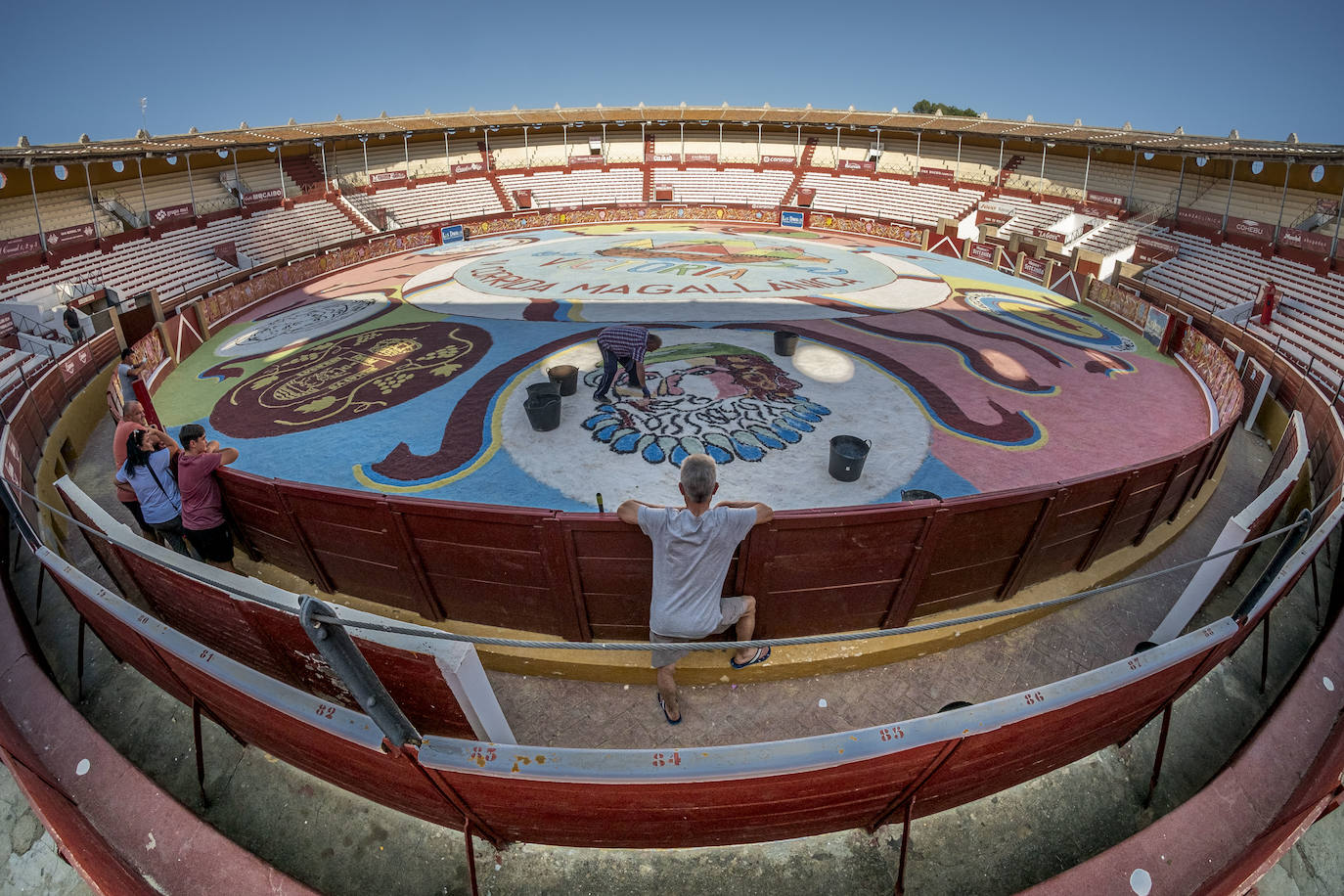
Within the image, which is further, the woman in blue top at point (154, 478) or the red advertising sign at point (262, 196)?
the red advertising sign at point (262, 196)

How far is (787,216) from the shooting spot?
3438cm

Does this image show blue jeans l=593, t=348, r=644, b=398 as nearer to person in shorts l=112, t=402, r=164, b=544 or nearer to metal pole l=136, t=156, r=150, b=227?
person in shorts l=112, t=402, r=164, b=544

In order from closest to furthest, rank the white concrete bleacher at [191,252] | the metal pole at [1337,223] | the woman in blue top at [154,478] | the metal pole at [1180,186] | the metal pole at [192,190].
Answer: the woman in blue top at [154,478] → the metal pole at [1337,223] → the white concrete bleacher at [191,252] → the metal pole at [1180,186] → the metal pole at [192,190]

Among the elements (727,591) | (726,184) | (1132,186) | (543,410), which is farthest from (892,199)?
(727,591)

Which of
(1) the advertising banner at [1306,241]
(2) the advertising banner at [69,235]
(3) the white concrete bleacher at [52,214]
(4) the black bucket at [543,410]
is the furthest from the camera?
(3) the white concrete bleacher at [52,214]

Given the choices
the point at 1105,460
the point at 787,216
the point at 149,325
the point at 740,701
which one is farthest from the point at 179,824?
the point at 787,216

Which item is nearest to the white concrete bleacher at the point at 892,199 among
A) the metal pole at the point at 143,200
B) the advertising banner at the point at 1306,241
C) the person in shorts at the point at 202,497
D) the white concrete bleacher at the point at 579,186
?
the white concrete bleacher at the point at 579,186

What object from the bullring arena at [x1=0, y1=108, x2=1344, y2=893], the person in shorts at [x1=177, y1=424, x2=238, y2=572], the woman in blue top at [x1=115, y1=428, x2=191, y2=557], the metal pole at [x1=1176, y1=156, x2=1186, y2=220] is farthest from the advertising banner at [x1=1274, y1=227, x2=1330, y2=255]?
the woman in blue top at [x1=115, y1=428, x2=191, y2=557]

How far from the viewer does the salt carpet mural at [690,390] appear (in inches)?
344

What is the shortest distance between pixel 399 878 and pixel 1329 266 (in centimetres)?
2934

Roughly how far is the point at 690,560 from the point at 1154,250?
3075cm

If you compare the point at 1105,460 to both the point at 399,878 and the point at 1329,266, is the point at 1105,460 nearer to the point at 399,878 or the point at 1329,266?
the point at 399,878

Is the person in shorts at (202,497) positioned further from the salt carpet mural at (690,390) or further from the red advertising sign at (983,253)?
the red advertising sign at (983,253)

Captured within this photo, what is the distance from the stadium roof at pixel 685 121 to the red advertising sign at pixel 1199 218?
2.63m
